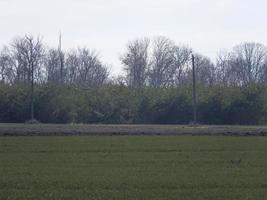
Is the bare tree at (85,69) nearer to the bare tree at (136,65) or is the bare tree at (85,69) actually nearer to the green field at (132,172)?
the bare tree at (136,65)

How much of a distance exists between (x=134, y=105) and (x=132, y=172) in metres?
60.7

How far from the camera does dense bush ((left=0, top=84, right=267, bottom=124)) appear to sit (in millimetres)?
74688

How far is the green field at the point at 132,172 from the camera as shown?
583 inches

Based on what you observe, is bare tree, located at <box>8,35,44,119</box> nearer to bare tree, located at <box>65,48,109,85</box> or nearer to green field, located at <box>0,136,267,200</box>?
bare tree, located at <box>65,48,109,85</box>

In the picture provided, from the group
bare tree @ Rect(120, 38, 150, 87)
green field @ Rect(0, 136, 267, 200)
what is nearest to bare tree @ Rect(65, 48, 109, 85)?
bare tree @ Rect(120, 38, 150, 87)

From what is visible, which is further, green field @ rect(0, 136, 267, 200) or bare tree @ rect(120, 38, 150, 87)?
bare tree @ rect(120, 38, 150, 87)

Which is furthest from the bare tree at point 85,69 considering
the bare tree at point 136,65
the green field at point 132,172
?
the green field at point 132,172

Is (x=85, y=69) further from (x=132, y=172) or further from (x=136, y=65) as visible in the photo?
(x=132, y=172)

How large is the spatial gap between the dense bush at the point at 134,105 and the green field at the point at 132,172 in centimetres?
4471

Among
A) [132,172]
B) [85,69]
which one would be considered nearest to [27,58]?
[85,69]

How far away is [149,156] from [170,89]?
55.9 m

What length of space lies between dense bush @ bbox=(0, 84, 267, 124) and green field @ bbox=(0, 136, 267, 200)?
44712 mm

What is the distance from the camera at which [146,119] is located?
8012 centimetres

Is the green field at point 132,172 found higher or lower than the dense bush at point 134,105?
lower
